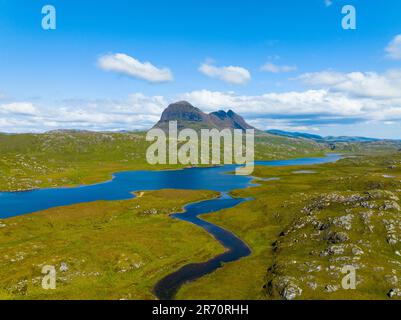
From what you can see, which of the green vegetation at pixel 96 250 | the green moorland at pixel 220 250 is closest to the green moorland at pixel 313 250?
the green moorland at pixel 220 250

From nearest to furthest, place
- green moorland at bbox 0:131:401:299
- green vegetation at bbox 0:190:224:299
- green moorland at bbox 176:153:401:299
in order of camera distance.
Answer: green moorland at bbox 176:153:401:299 → green moorland at bbox 0:131:401:299 → green vegetation at bbox 0:190:224:299

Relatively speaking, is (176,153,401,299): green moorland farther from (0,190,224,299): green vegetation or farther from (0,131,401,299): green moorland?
(0,190,224,299): green vegetation

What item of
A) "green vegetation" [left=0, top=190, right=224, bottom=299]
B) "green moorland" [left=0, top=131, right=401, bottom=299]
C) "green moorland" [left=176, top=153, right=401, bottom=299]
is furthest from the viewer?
"green vegetation" [left=0, top=190, right=224, bottom=299]

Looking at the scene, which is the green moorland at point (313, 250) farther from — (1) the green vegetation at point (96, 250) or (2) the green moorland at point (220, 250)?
(1) the green vegetation at point (96, 250)

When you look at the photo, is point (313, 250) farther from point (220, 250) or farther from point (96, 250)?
point (96, 250)

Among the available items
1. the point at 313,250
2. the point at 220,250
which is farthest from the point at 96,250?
the point at 313,250

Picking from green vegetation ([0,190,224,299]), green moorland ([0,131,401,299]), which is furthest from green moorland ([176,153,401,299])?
green vegetation ([0,190,224,299])
